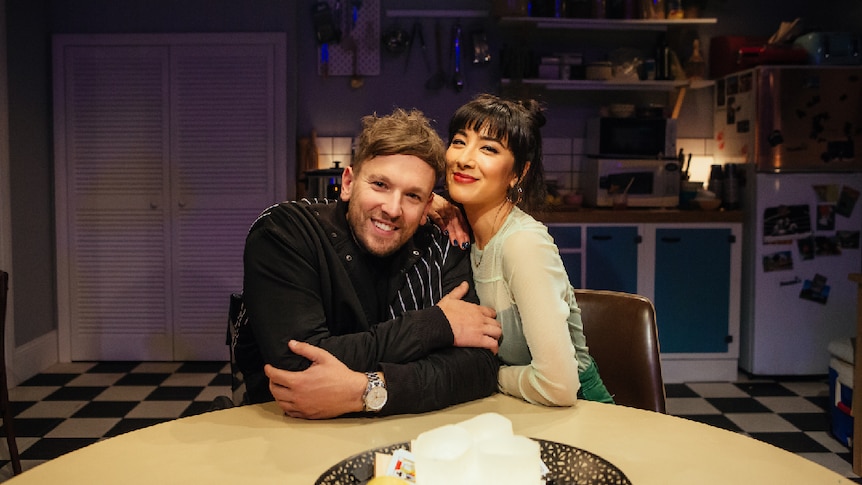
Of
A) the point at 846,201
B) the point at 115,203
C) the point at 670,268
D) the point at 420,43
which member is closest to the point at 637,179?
the point at 670,268

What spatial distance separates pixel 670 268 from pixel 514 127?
290cm

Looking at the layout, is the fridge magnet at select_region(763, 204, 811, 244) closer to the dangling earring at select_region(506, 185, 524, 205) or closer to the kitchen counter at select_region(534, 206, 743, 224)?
the kitchen counter at select_region(534, 206, 743, 224)

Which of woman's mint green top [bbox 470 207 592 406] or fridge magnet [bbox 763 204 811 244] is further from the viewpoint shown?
fridge magnet [bbox 763 204 811 244]

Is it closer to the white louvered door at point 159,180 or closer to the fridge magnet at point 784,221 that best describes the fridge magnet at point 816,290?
the fridge magnet at point 784,221

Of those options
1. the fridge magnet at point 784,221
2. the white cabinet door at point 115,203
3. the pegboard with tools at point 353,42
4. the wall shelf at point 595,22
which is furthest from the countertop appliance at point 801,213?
the white cabinet door at point 115,203

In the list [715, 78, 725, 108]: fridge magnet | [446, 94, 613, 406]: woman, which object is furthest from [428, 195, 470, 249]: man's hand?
[715, 78, 725, 108]: fridge magnet

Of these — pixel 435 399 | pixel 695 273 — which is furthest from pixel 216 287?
pixel 435 399

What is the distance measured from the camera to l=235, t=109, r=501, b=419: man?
1.36 m

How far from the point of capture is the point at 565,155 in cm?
500

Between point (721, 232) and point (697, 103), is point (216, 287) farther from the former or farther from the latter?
point (697, 103)

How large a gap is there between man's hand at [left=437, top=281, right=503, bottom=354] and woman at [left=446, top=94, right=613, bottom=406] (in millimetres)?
62

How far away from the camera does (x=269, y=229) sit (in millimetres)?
1575

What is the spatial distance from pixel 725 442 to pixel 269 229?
954 mm

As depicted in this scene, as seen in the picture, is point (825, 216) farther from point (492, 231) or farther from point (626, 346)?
point (492, 231)
